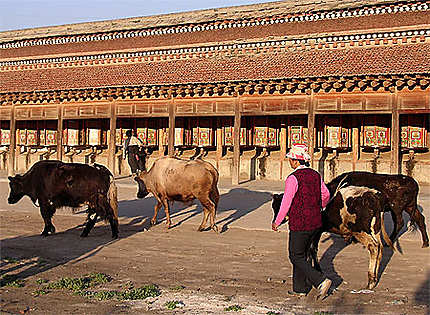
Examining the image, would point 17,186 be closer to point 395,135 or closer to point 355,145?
point 395,135

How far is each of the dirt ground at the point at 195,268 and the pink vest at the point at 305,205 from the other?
0.79 meters

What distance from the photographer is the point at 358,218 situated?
6.80 m

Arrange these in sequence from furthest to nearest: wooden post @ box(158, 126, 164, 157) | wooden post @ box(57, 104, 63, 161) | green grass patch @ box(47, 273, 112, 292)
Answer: wooden post @ box(158, 126, 164, 157) → wooden post @ box(57, 104, 63, 161) → green grass patch @ box(47, 273, 112, 292)

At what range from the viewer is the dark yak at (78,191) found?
9.81 m

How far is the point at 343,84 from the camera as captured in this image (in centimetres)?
1728

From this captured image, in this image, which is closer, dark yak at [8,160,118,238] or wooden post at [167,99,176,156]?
dark yak at [8,160,118,238]

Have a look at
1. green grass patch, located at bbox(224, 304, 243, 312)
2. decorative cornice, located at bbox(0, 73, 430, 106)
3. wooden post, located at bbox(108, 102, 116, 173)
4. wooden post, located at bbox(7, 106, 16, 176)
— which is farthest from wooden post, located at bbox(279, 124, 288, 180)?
green grass patch, located at bbox(224, 304, 243, 312)

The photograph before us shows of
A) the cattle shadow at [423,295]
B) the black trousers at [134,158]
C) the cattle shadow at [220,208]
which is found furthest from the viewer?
the black trousers at [134,158]

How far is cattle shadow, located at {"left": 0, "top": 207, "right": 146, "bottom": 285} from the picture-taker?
753 centimetres

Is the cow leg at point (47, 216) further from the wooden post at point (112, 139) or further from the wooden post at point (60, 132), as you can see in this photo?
the wooden post at point (60, 132)

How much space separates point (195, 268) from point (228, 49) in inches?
619

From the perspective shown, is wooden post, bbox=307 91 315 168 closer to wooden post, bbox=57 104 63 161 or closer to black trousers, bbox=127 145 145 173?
black trousers, bbox=127 145 145 173

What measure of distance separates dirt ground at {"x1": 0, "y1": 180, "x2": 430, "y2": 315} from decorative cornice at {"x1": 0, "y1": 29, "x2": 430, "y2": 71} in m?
9.98

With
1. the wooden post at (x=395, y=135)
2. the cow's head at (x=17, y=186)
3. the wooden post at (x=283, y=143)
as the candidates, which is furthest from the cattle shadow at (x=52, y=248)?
the wooden post at (x=283, y=143)
